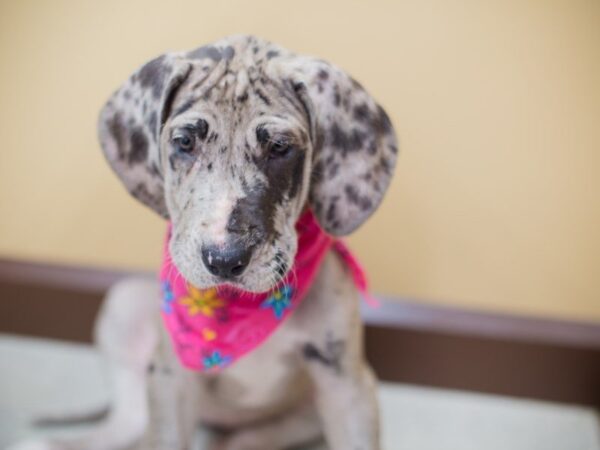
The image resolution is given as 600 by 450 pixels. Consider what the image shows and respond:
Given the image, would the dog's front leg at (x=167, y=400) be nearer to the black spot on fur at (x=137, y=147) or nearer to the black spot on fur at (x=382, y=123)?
the black spot on fur at (x=137, y=147)

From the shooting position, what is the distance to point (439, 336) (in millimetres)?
1680

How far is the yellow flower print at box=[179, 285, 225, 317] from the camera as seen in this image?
112 cm

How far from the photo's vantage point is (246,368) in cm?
122

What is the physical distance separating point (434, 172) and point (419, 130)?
111mm

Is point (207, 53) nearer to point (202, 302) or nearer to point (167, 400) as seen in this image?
point (202, 302)

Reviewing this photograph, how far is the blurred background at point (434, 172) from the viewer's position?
3.67 feet

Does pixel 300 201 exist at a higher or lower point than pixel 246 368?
higher

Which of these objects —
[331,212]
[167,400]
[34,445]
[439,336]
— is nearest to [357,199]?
[331,212]

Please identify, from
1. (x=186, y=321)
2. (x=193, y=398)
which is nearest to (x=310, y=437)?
(x=193, y=398)

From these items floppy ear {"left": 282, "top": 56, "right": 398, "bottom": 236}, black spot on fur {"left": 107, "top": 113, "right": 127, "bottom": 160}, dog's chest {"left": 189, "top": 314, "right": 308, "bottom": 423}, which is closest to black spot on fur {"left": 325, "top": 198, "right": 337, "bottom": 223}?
floppy ear {"left": 282, "top": 56, "right": 398, "bottom": 236}

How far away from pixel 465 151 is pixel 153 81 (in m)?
0.67

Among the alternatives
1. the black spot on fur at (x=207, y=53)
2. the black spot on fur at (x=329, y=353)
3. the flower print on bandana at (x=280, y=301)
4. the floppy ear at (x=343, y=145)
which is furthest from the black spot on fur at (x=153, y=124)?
the black spot on fur at (x=329, y=353)

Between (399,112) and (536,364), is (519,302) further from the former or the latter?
(399,112)

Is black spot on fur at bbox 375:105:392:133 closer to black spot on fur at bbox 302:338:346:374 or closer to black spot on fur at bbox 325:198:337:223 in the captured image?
black spot on fur at bbox 325:198:337:223
